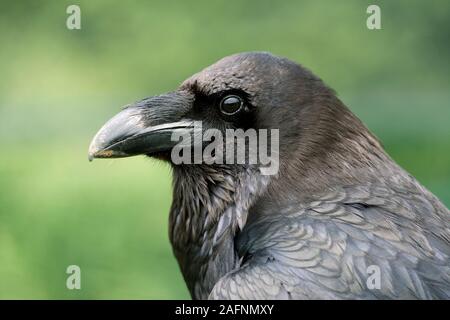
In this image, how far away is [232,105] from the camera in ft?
12.2

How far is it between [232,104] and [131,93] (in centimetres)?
471

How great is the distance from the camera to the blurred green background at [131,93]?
6.56 metres

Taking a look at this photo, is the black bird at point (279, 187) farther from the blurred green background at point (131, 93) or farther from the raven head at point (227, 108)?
the blurred green background at point (131, 93)

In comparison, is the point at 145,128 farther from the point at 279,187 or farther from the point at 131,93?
the point at 131,93

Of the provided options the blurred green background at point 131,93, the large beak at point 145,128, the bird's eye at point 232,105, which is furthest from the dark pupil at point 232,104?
the blurred green background at point 131,93

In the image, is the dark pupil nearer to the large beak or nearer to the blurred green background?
the large beak

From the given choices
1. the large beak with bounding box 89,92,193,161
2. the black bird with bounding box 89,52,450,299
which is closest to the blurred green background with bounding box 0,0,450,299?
the black bird with bounding box 89,52,450,299

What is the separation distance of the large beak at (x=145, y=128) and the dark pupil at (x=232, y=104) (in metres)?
0.17

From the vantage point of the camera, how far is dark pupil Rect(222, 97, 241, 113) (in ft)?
12.2

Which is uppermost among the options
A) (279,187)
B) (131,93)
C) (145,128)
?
(145,128)

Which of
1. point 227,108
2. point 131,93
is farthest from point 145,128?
point 131,93
